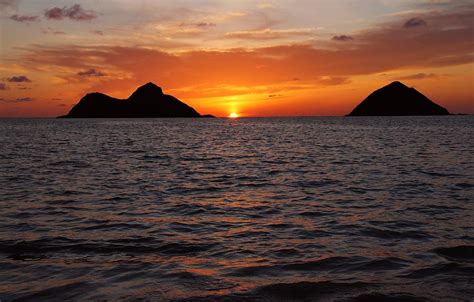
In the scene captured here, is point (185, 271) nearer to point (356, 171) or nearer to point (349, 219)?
point (349, 219)

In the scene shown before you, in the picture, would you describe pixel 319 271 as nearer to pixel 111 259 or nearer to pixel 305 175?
pixel 111 259

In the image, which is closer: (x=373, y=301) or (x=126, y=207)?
(x=373, y=301)

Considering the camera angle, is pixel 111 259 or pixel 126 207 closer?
pixel 111 259

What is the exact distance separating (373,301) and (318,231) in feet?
17.5

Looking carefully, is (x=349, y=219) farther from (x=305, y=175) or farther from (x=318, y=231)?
(x=305, y=175)

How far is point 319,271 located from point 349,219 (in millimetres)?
5627

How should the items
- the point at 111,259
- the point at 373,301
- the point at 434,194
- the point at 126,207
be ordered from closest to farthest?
the point at 373,301
the point at 111,259
the point at 126,207
the point at 434,194

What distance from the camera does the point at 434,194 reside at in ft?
64.7

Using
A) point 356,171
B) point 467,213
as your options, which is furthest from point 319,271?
point 356,171

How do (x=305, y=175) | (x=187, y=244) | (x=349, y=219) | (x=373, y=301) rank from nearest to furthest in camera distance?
(x=373, y=301) → (x=187, y=244) → (x=349, y=219) → (x=305, y=175)

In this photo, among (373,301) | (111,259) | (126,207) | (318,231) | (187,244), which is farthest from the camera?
(126,207)

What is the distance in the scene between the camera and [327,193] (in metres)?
20.4

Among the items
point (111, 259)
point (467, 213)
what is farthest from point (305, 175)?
point (111, 259)

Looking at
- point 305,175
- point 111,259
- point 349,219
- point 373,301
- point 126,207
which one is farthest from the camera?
point 305,175
